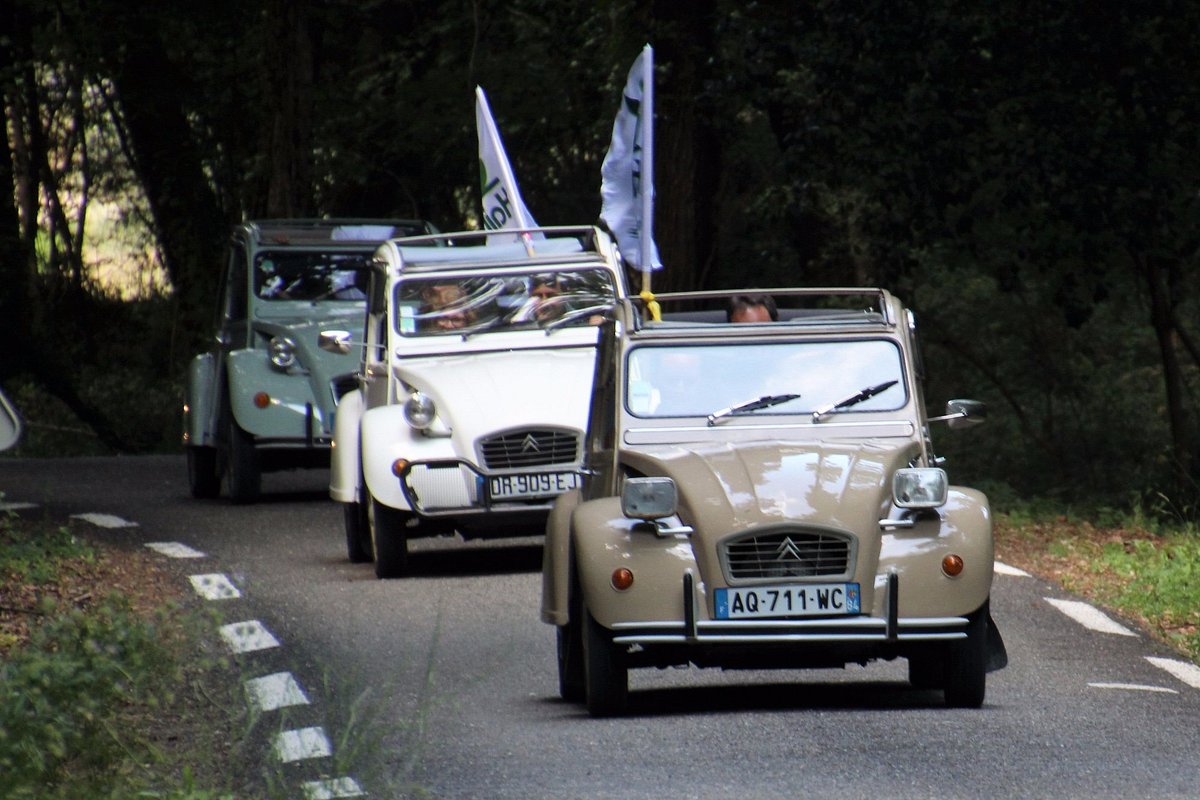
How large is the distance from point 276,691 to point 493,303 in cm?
569

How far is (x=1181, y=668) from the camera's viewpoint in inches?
375

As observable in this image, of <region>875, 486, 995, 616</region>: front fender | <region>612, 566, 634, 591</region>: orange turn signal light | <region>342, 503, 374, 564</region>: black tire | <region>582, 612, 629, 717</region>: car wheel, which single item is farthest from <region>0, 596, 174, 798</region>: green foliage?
<region>342, 503, 374, 564</region>: black tire

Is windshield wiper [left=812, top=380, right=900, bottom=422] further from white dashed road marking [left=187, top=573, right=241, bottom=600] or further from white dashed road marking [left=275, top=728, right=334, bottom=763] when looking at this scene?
white dashed road marking [left=187, top=573, right=241, bottom=600]

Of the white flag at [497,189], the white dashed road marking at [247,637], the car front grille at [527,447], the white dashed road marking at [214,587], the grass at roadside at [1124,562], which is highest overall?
the white flag at [497,189]

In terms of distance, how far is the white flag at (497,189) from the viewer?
16.8m

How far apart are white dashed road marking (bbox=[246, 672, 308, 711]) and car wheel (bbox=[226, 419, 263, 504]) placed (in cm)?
875

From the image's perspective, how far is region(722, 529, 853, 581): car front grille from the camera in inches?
307

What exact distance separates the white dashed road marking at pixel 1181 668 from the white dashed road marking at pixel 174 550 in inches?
257

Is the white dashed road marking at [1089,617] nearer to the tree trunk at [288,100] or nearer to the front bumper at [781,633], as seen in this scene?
the front bumper at [781,633]

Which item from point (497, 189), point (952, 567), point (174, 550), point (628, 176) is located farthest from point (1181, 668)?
point (497, 189)

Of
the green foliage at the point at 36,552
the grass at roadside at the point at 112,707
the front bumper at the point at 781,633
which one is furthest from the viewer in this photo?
the green foliage at the point at 36,552

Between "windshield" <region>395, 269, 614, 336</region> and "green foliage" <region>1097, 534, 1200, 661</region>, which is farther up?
"windshield" <region>395, 269, 614, 336</region>

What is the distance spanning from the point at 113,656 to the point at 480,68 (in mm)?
21720

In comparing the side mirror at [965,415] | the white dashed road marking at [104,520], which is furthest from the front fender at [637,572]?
the white dashed road marking at [104,520]
